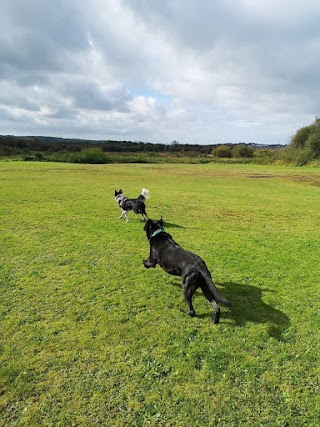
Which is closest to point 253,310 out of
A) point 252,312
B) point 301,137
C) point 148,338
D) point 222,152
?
point 252,312

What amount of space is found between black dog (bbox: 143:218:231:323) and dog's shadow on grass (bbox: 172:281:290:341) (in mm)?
477

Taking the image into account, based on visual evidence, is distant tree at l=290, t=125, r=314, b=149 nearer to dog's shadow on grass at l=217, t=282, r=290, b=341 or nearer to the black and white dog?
the black and white dog

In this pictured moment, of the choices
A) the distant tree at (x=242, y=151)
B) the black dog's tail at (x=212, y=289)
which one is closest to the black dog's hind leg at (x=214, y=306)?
the black dog's tail at (x=212, y=289)

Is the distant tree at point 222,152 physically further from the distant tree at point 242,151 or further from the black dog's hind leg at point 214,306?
the black dog's hind leg at point 214,306

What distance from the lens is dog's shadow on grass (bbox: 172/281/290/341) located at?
515cm

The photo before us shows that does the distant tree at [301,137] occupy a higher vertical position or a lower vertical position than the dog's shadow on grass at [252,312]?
higher

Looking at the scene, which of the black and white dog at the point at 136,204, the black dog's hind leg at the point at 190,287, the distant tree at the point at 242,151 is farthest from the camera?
the distant tree at the point at 242,151

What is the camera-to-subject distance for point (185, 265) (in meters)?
5.42

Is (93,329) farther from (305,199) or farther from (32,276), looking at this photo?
(305,199)

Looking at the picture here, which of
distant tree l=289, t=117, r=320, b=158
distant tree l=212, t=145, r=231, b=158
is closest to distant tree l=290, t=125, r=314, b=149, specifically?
distant tree l=289, t=117, r=320, b=158

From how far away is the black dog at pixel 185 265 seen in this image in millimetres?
5098

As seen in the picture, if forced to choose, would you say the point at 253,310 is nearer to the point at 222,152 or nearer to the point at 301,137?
the point at 301,137

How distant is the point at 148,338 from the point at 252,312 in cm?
202

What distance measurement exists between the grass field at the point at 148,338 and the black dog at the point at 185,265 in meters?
0.45
